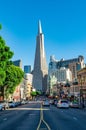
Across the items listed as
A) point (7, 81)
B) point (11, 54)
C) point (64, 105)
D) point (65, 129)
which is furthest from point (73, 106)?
point (65, 129)

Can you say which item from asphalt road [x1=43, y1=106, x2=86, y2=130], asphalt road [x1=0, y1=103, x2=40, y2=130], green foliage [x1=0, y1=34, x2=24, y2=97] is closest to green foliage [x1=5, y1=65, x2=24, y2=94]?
green foliage [x1=0, y1=34, x2=24, y2=97]

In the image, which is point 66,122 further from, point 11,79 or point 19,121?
point 11,79

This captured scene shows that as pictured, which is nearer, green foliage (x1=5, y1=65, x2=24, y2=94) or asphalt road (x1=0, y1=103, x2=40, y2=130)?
asphalt road (x1=0, y1=103, x2=40, y2=130)

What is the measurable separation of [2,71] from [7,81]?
1320 inches

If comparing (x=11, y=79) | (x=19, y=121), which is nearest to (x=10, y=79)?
(x=11, y=79)

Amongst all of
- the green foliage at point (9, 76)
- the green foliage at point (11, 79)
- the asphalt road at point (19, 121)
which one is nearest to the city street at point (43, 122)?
the asphalt road at point (19, 121)

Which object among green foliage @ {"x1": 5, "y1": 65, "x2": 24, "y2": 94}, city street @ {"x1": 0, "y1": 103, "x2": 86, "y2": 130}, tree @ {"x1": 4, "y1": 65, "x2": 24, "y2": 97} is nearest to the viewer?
city street @ {"x1": 0, "y1": 103, "x2": 86, "y2": 130}

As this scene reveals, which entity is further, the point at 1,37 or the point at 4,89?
the point at 4,89

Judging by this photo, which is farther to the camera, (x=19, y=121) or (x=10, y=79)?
(x=10, y=79)

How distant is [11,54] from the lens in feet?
179

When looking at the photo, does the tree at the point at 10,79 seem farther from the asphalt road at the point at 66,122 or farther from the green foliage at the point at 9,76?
the asphalt road at the point at 66,122

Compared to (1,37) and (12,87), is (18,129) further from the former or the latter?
(12,87)

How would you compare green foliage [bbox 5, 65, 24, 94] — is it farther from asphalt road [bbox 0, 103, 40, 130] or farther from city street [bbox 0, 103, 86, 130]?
city street [bbox 0, 103, 86, 130]

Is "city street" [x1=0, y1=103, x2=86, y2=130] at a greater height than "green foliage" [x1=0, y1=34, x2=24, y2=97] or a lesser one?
lesser
